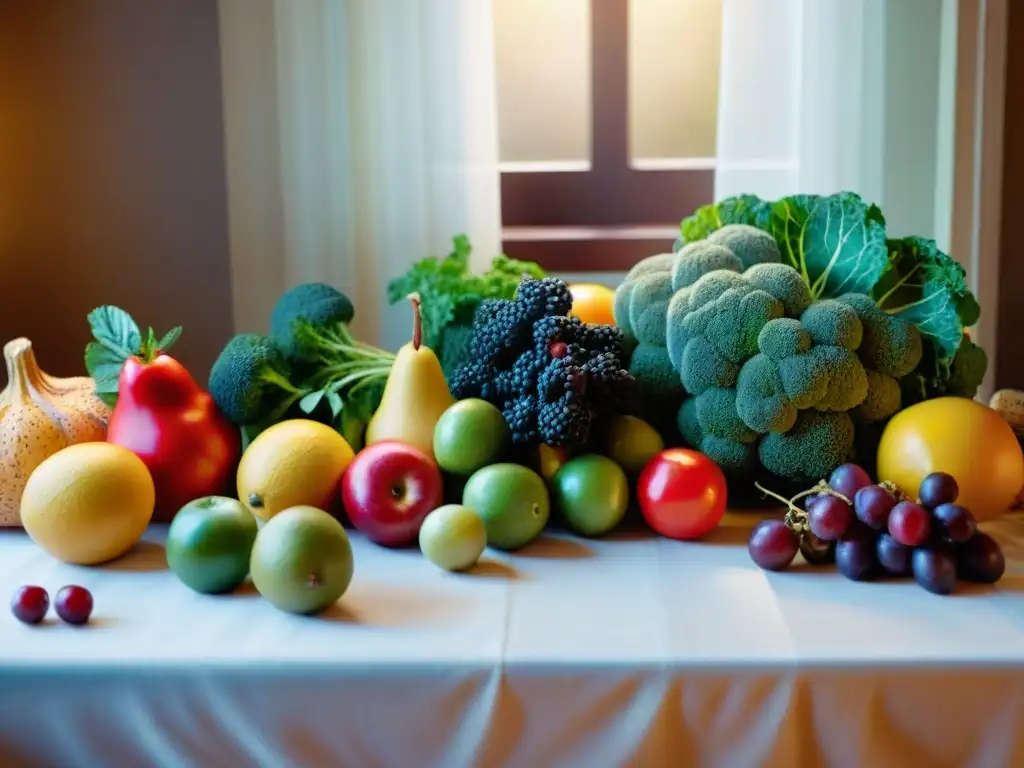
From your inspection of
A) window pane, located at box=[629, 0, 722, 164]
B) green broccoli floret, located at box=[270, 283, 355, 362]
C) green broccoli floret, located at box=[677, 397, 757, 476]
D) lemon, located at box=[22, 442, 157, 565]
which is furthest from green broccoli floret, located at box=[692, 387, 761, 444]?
window pane, located at box=[629, 0, 722, 164]

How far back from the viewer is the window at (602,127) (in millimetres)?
1657

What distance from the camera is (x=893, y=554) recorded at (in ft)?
2.92

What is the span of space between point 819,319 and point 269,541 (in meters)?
0.57

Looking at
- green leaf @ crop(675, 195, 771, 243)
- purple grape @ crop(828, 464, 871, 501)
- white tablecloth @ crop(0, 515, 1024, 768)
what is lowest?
white tablecloth @ crop(0, 515, 1024, 768)

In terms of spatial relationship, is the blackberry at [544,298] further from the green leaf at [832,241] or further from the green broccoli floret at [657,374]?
the green leaf at [832,241]

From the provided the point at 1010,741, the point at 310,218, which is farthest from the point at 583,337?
the point at 310,218

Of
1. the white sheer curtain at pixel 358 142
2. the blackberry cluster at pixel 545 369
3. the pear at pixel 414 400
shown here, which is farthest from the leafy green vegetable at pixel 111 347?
the white sheer curtain at pixel 358 142

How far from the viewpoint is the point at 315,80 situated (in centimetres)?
153

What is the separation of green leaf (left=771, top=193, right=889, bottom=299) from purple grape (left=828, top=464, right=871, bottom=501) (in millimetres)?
246

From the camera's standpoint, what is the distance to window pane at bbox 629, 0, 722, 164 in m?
1.66

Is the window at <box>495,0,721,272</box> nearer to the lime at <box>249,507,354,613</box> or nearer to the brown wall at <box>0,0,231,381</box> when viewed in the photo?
the brown wall at <box>0,0,231,381</box>

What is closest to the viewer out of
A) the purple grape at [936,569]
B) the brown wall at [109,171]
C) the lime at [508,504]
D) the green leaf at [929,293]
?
the purple grape at [936,569]

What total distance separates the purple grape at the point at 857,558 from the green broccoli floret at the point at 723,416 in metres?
0.18

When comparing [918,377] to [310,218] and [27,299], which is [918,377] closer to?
[310,218]
